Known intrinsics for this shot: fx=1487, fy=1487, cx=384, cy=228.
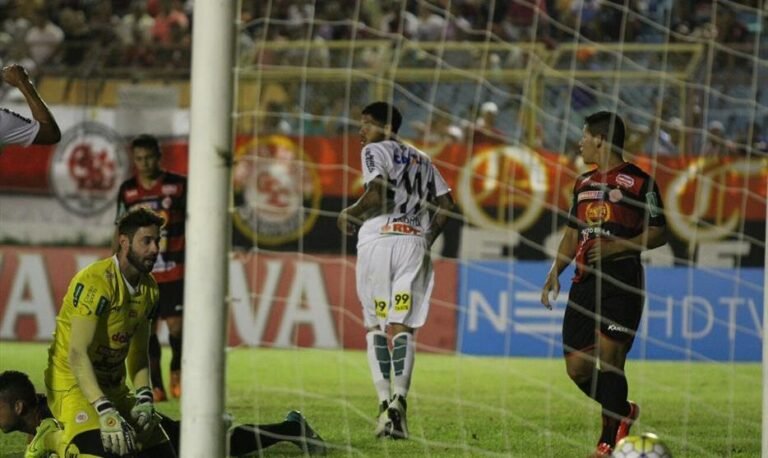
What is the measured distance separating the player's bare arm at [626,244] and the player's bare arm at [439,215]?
5.89ft

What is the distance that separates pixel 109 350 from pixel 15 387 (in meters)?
0.51

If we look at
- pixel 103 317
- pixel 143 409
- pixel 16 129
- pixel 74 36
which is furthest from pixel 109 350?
pixel 74 36

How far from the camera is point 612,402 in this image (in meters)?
7.44

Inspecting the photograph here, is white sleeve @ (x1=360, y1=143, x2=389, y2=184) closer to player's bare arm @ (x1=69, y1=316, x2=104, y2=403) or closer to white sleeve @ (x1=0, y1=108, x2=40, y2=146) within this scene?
white sleeve @ (x1=0, y1=108, x2=40, y2=146)

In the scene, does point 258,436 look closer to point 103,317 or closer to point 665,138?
point 103,317

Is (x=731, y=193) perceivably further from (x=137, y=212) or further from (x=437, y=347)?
(x=137, y=212)

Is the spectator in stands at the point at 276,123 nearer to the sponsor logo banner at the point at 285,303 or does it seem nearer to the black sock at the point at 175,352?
the sponsor logo banner at the point at 285,303

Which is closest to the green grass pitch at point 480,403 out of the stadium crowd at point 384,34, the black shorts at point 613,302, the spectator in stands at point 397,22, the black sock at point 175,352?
the black sock at point 175,352

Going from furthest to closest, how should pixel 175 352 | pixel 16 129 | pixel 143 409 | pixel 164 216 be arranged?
pixel 175 352, pixel 164 216, pixel 16 129, pixel 143 409

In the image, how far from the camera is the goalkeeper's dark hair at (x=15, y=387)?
682 centimetres

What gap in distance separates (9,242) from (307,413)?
7018 mm

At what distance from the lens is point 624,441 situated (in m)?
6.42

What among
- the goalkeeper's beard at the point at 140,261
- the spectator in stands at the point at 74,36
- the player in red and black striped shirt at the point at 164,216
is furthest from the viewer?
the spectator in stands at the point at 74,36

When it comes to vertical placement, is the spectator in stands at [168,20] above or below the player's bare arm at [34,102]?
above
